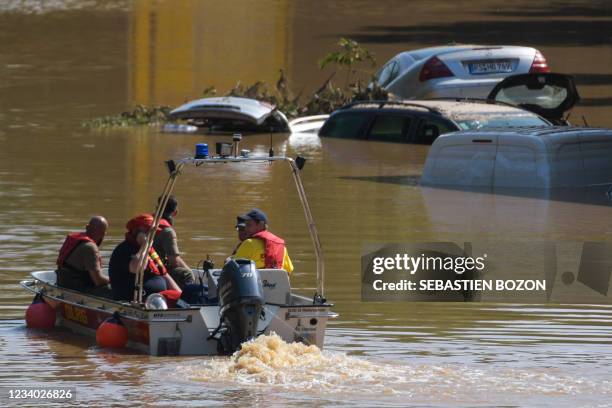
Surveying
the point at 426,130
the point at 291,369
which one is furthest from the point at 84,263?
the point at 426,130

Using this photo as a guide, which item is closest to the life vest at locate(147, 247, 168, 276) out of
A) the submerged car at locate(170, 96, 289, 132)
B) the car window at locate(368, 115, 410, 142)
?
the car window at locate(368, 115, 410, 142)

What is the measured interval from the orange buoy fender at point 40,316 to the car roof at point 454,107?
47.2 ft

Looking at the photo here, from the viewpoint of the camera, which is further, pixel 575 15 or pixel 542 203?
pixel 575 15

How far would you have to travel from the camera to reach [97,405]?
480 inches

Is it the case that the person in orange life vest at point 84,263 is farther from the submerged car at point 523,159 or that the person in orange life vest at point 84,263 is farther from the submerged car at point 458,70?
the submerged car at point 458,70

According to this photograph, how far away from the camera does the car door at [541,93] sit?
30.8 metres

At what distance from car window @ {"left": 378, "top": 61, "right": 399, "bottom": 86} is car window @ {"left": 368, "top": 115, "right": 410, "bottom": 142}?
313 cm

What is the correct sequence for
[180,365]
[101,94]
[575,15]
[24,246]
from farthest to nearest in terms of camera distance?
1. [575,15]
2. [101,94]
3. [24,246]
4. [180,365]

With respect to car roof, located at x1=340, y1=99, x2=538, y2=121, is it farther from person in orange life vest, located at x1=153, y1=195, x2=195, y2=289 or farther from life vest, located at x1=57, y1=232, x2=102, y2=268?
life vest, located at x1=57, y1=232, x2=102, y2=268

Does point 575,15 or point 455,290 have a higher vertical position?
point 575,15

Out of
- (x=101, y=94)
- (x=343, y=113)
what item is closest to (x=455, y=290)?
(x=343, y=113)

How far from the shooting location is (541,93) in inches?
1244

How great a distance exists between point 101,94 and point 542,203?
18761 mm

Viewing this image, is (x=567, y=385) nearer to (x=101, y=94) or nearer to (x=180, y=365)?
(x=180, y=365)
